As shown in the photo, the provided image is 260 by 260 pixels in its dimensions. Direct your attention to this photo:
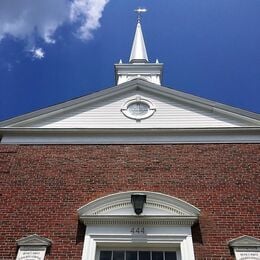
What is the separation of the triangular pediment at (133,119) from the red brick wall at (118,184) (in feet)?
2.73

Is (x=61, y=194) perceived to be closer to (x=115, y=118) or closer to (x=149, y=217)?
(x=149, y=217)

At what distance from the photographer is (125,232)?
8852 mm

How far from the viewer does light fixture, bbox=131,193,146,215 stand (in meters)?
8.98

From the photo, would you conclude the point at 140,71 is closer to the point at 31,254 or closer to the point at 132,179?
the point at 132,179

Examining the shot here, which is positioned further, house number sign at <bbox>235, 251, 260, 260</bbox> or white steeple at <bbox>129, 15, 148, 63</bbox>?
white steeple at <bbox>129, 15, 148, 63</bbox>

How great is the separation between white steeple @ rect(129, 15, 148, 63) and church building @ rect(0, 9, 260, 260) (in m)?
12.1

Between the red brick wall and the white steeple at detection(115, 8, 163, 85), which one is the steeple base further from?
the red brick wall

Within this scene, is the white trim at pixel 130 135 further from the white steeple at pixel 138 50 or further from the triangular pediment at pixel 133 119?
the white steeple at pixel 138 50

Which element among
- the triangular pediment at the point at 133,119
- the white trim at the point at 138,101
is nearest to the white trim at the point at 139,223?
the triangular pediment at the point at 133,119

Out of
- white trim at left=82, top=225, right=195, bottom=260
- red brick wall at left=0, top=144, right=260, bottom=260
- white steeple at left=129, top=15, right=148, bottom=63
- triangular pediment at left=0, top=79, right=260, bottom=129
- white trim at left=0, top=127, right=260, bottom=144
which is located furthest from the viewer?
white steeple at left=129, top=15, right=148, bottom=63

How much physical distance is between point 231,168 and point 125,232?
3.07 meters

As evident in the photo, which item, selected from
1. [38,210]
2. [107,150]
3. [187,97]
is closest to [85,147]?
[107,150]

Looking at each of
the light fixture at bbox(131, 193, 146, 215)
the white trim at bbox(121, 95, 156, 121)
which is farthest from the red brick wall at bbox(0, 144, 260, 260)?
the white trim at bbox(121, 95, 156, 121)

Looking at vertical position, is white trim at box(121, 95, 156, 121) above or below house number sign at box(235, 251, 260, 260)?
above
